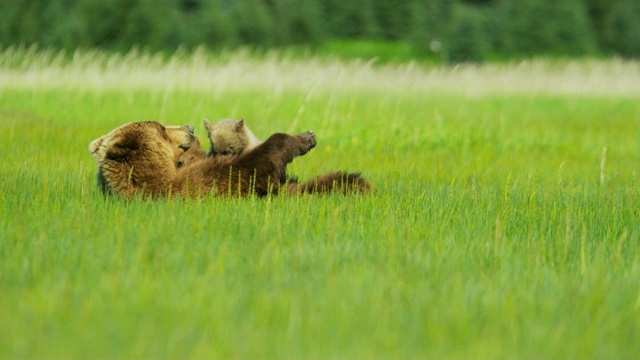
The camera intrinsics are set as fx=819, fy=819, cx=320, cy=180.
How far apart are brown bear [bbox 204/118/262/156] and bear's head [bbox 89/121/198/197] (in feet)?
3.59

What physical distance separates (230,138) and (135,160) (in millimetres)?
1363

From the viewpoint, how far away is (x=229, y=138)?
23.0 ft

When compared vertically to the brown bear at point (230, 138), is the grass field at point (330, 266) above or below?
below

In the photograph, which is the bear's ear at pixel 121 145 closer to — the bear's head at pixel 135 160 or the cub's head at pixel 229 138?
the bear's head at pixel 135 160

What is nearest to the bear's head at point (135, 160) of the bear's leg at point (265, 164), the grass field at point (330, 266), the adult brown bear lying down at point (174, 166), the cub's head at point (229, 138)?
the adult brown bear lying down at point (174, 166)

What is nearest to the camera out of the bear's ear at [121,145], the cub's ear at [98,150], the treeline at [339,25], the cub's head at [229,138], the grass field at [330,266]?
the grass field at [330,266]

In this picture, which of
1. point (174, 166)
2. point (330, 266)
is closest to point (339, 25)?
point (174, 166)

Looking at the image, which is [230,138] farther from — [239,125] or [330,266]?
[330,266]

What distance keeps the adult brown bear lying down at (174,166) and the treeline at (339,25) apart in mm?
28764

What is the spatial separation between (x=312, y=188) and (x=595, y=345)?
11.0 feet

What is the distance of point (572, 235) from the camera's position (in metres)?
5.03

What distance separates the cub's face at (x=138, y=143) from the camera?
5.75 metres

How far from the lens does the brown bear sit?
701cm

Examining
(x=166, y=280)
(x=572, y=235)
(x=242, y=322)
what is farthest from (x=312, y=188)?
(x=242, y=322)
